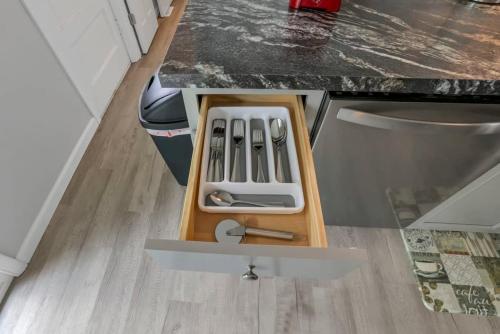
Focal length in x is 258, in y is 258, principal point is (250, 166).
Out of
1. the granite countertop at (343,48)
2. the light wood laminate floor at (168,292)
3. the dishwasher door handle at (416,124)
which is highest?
the granite countertop at (343,48)

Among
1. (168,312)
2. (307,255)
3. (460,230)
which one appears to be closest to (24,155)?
(168,312)

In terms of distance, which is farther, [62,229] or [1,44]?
[62,229]

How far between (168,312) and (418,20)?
130 cm

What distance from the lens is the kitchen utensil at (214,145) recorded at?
0.63 m

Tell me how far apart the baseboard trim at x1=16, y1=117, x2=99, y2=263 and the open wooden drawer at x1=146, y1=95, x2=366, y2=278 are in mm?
1084

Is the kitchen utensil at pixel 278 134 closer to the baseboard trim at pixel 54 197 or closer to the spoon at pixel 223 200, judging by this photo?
the spoon at pixel 223 200

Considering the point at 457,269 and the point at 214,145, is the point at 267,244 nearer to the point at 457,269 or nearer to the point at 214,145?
the point at 214,145

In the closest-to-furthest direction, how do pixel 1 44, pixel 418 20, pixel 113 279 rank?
pixel 418 20, pixel 1 44, pixel 113 279

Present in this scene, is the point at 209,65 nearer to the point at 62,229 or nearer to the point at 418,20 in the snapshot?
the point at 418,20

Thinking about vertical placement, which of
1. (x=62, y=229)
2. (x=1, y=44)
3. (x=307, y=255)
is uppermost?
(x=307, y=255)

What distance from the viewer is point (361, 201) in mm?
1010

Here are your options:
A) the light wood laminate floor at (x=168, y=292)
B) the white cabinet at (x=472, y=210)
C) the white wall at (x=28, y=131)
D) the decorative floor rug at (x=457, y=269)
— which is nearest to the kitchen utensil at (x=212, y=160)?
the light wood laminate floor at (x=168, y=292)

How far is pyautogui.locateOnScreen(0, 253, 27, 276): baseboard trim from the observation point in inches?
41.7

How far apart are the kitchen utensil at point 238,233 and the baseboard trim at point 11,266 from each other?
1.09 meters
